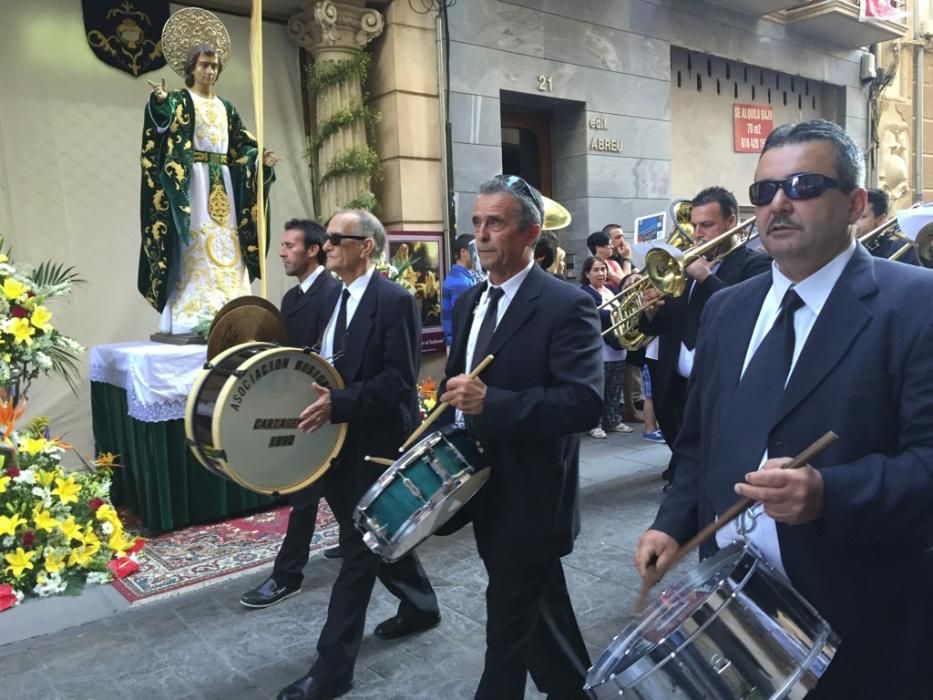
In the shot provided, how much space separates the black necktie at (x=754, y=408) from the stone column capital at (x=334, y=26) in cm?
658

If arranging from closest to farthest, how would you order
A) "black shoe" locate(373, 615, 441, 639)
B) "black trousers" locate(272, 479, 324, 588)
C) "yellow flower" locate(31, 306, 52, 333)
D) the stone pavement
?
the stone pavement, "black shoe" locate(373, 615, 441, 639), "black trousers" locate(272, 479, 324, 588), "yellow flower" locate(31, 306, 52, 333)

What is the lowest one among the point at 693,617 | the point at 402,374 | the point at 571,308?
the point at 693,617

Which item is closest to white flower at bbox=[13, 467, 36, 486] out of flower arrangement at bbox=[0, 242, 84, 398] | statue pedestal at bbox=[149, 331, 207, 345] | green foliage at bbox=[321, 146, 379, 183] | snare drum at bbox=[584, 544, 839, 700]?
flower arrangement at bbox=[0, 242, 84, 398]

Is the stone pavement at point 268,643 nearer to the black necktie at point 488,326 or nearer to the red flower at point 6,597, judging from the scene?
the red flower at point 6,597

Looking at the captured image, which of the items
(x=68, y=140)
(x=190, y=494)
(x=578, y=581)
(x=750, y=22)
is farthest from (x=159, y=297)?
(x=750, y=22)

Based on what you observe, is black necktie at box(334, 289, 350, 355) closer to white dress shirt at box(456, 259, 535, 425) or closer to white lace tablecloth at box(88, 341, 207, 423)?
white dress shirt at box(456, 259, 535, 425)

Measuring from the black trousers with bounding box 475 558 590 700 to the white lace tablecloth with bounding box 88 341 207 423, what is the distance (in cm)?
313

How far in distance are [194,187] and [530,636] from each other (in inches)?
166

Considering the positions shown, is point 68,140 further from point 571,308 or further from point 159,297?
point 571,308

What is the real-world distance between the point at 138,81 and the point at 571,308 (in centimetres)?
579

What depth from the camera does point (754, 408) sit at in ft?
5.54

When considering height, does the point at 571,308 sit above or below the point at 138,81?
below

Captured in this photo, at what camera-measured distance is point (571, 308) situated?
2.55 metres

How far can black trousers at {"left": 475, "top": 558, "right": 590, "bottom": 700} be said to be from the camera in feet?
8.14
